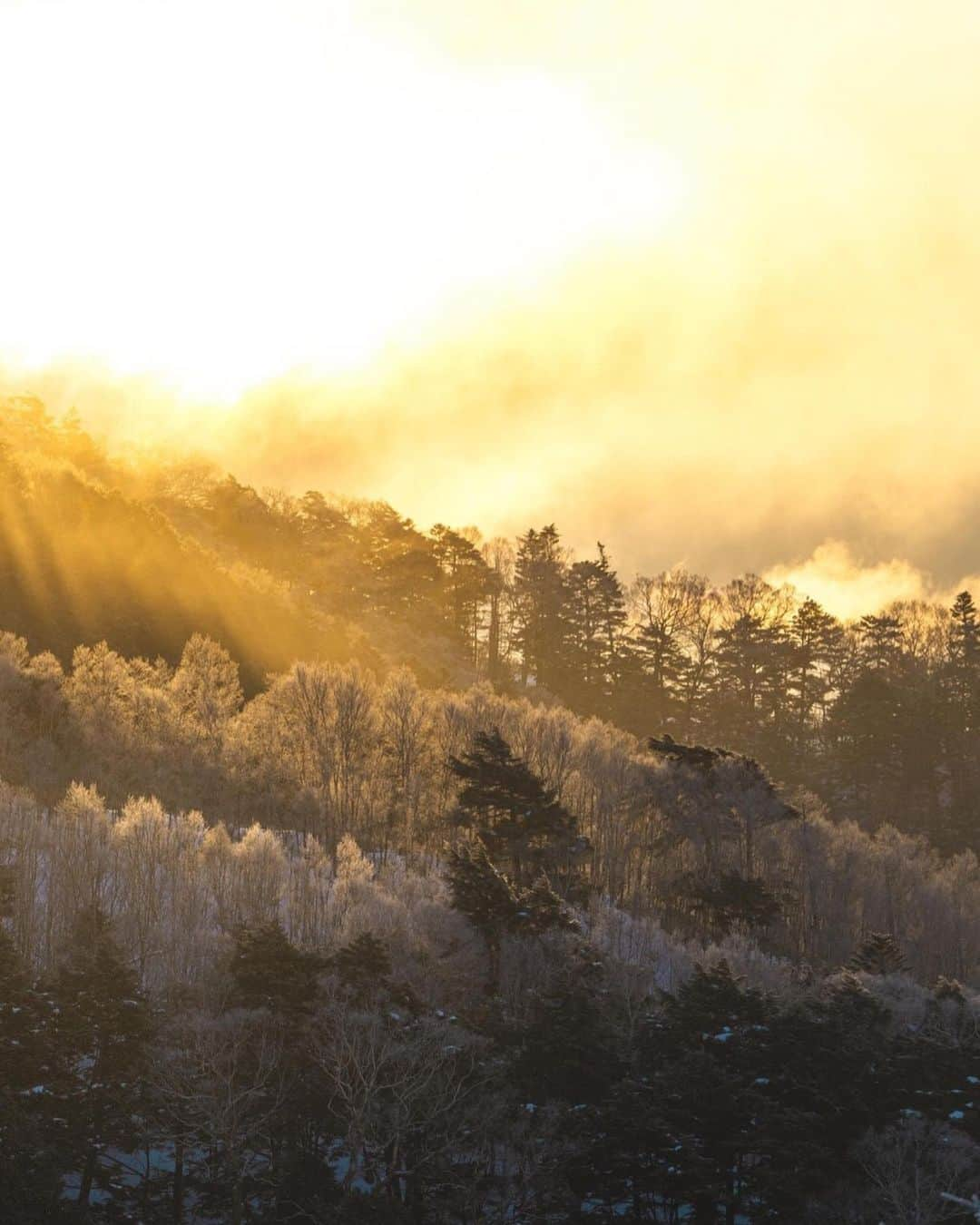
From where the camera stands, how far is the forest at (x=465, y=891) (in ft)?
129

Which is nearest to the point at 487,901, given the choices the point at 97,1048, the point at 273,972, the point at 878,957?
the point at 273,972

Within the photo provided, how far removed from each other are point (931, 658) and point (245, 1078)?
303 feet

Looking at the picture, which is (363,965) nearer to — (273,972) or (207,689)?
(273,972)

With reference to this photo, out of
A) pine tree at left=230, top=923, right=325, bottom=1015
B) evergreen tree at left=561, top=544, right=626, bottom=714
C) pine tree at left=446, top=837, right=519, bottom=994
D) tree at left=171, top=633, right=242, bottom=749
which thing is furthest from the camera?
evergreen tree at left=561, top=544, right=626, bottom=714

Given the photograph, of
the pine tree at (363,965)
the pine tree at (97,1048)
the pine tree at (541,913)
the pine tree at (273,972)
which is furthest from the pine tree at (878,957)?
the pine tree at (97,1048)

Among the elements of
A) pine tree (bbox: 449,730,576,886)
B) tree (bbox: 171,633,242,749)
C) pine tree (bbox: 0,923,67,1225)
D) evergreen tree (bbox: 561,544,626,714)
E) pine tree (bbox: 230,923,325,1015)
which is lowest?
pine tree (bbox: 0,923,67,1225)

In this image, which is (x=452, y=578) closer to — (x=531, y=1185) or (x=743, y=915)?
(x=743, y=915)

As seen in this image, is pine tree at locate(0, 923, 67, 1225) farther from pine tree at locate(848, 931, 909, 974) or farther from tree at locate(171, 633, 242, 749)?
pine tree at locate(848, 931, 909, 974)

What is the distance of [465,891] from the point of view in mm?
53250

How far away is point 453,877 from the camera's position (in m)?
54.7

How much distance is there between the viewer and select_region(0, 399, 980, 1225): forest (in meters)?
39.3

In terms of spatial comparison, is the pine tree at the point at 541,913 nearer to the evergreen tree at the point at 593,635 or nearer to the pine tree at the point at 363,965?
the pine tree at the point at 363,965

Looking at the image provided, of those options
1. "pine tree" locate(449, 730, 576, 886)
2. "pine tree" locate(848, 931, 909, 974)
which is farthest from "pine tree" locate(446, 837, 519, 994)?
"pine tree" locate(848, 931, 909, 974)

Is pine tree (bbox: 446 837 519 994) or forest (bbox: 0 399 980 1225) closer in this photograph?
forest (bbox: 0 399 980 1225)
